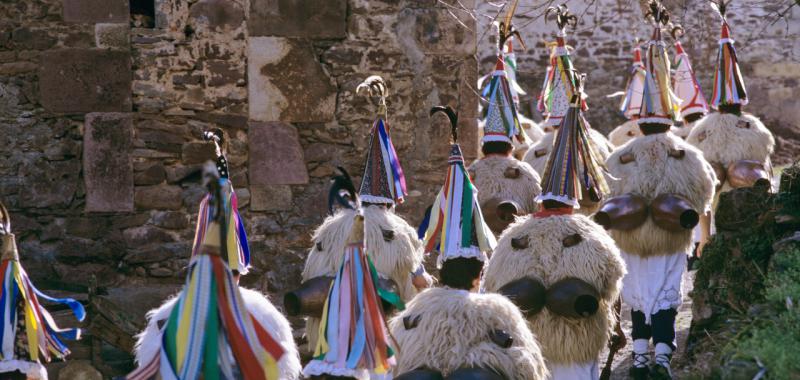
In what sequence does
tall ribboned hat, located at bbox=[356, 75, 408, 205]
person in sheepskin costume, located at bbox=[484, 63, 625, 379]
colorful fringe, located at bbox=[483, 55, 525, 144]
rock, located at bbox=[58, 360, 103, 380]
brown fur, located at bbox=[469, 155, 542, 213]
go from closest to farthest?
1. person in sheepskin costume, located at bbox=[484, 63, 625, 379]
2. tall ribboned hat, located at bbox=[356, 75, 408, 205]
3. rock, located at bbox=[58, 360, 103, 380]
4. brown fur, located at bbox=[469, 155, 542, 213]
5. colorful fringe, located at bbox=[483, 55, 525, 144]

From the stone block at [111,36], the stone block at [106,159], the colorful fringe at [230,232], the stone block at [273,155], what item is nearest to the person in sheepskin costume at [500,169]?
the stone block at [273,155]

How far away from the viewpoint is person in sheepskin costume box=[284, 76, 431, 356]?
18.1 feet

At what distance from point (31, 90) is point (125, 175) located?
2.70 ft

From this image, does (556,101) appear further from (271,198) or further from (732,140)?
(271,198)

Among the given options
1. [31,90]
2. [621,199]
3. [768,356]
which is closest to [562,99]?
[621,199]

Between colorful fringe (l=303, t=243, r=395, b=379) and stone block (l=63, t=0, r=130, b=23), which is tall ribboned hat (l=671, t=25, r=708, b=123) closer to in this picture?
stone block (l=63, t=0, r=130, b=23)

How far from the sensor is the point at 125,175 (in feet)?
25.9

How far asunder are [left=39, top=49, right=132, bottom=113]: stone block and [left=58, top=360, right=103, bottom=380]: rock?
1.78m

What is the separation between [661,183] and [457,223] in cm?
224

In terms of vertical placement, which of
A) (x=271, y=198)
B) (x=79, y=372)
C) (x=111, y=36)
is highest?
(x=111, y=36)

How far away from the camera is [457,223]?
4.84 m

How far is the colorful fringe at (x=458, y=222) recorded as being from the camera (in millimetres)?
4734

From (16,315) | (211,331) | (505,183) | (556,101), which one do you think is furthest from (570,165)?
(556,101)

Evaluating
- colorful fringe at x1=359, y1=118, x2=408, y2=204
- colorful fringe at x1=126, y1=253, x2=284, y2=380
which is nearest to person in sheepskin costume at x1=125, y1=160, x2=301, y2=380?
colorful fringe at x1=126, y1=253, x2=284, y2=380
